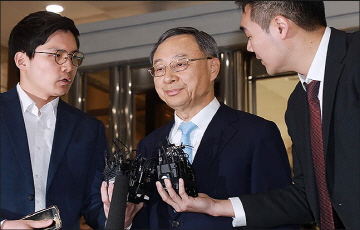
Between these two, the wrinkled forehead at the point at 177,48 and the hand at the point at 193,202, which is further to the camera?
the wrinkled forehead at the point at 177,48

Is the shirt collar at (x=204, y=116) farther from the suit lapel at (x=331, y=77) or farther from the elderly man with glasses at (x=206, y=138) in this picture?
the suit lapel at (x=331, y=77)

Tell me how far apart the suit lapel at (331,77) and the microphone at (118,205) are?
657 millimetres

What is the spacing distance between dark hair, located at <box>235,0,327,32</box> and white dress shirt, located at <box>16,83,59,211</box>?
0.88 metres

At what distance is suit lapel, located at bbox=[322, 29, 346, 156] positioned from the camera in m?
1.98

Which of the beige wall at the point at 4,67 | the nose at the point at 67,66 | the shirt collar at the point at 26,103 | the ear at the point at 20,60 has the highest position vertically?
the beige wall at the point at 4,67

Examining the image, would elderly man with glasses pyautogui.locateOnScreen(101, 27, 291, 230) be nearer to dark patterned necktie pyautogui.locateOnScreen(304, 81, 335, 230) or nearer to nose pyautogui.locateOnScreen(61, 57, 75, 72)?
dark patterned necktie pyautogui.locateOnScreen(304, 81, 335, 230)

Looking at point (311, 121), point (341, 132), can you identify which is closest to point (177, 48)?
point (311, 121)

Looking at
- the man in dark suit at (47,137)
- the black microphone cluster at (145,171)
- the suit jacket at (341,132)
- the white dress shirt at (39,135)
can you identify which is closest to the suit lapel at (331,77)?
the suit jacket at (341,132)

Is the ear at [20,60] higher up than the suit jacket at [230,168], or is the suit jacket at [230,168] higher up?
the ear at [20,60]

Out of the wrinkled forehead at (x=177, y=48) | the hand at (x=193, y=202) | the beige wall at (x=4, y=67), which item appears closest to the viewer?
the hand at (x=193, y=202)

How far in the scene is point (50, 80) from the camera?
2.37 metres

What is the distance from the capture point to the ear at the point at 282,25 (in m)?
2.15

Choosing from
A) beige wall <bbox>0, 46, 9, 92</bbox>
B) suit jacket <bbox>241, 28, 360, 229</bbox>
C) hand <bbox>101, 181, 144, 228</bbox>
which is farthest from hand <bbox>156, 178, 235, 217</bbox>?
beige wall <bbox>0, 46, 9, 92</bbox>

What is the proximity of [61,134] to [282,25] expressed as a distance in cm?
93
